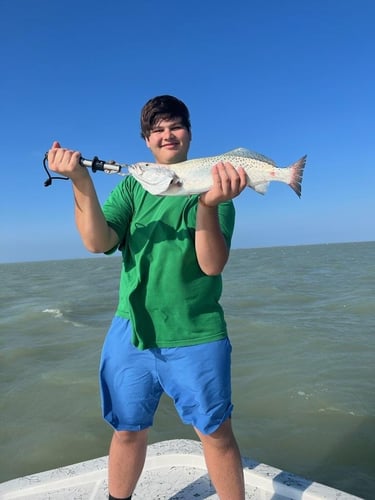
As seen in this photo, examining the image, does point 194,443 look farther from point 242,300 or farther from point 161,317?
point 242,300

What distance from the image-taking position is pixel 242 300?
1458cm

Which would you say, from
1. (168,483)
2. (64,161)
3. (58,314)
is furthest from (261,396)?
(58,314)

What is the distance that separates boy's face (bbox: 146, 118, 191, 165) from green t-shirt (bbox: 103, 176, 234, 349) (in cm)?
24

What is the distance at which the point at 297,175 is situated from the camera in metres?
2.27

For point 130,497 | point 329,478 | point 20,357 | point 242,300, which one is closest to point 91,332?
point 20,357

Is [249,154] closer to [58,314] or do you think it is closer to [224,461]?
[224,461]

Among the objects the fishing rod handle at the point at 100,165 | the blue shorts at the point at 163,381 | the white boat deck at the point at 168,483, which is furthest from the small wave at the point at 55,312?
the fishing rod handle at the point at 100,165

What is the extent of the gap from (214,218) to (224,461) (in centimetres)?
130

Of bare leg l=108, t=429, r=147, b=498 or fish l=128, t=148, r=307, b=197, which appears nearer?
fish l=128, t=148, r=307, b=197

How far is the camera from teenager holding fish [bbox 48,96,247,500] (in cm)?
227

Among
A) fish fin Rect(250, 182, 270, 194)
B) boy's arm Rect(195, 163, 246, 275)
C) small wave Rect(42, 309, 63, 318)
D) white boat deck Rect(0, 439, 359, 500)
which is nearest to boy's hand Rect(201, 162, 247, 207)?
boy's arm Rect(195, 163, 246, 275)

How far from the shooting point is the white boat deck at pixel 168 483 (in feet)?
8.95

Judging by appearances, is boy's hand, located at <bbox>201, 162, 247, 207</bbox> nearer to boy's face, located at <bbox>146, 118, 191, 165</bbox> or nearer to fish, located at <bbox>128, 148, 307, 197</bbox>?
fish, located at <bbox>128, 148, 307, 197</bbox>

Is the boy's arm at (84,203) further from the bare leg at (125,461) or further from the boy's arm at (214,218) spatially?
the bare leg at (125,461)
